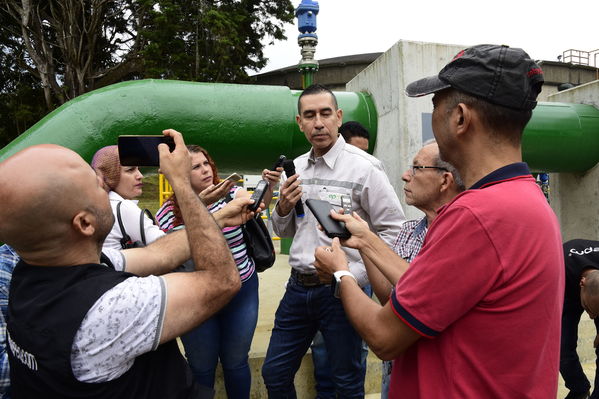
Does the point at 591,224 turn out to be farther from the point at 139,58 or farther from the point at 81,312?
the point at 139,58

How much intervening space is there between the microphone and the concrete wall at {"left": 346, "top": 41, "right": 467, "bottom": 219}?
177cm

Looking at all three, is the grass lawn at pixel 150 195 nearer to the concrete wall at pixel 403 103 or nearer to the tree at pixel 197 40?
the tree at pixel 197 40

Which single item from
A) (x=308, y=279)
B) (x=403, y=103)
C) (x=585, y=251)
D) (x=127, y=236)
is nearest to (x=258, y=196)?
(x=308, y=279)

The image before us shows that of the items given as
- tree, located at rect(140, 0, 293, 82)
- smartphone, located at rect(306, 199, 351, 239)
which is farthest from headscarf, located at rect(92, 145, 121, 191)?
tree, located at rect(140, 0, 293, 82)

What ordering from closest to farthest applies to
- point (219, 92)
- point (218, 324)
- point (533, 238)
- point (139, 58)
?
1. point (533, 238)
2. point (218, 324)
3. point (219, 92)
4. point (139, 58)

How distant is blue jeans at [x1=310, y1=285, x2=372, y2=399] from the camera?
2.93m

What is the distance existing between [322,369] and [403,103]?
2.40 meters

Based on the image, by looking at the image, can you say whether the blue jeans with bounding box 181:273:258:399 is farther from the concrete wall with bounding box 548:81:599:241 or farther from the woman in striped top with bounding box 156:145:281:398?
the concrete wall with bounding box 548:81:599:241

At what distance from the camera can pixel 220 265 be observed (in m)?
1.27

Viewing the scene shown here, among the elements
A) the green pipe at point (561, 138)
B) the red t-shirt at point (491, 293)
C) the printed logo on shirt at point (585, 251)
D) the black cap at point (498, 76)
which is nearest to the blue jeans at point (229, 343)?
the red t-shirt at point (491, 293)

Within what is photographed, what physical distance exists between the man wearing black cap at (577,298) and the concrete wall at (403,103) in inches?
55.4

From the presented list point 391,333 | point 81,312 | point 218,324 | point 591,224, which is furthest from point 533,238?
point 591,224

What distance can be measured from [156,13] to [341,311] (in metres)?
14.9

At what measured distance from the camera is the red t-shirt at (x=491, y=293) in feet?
3.38
